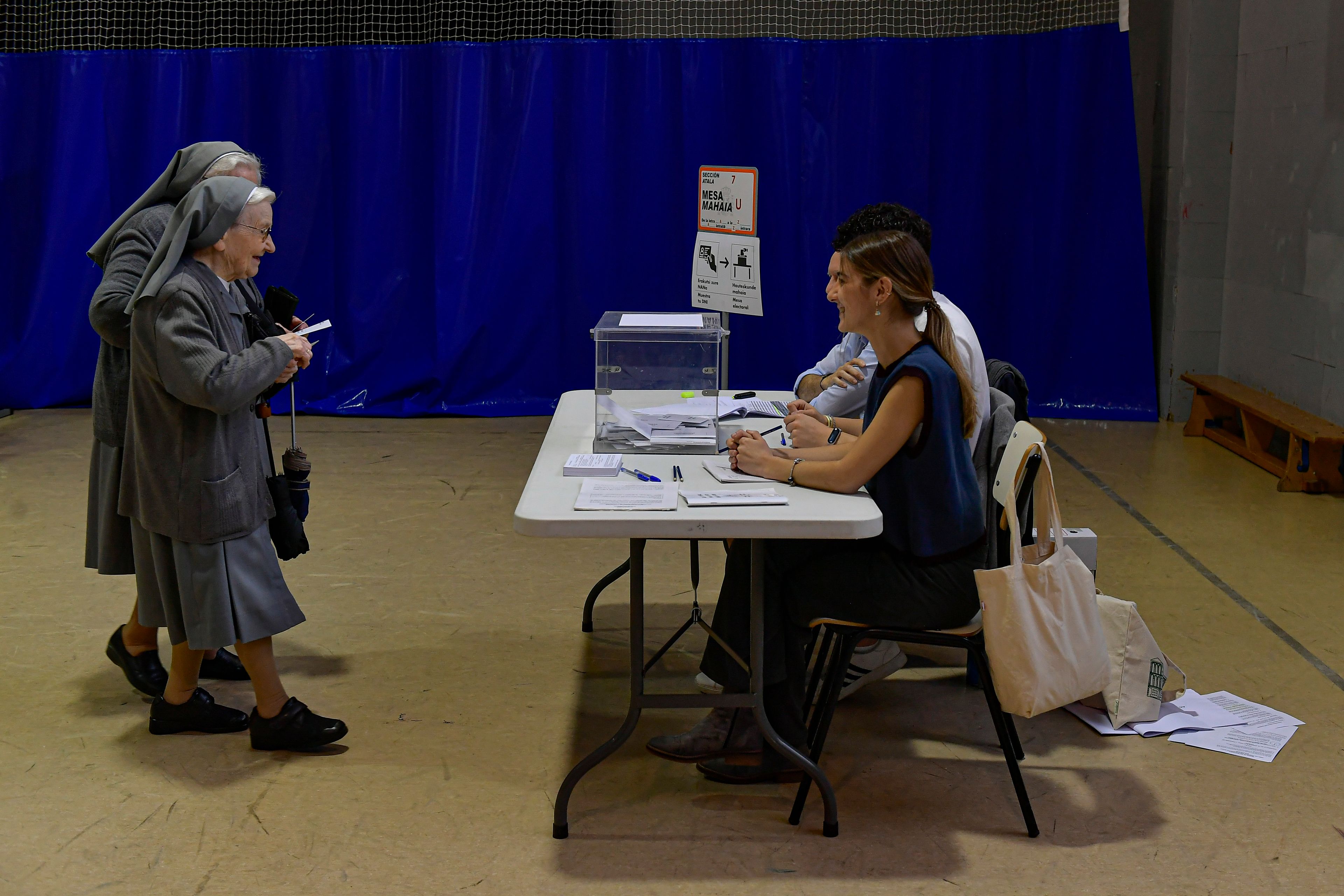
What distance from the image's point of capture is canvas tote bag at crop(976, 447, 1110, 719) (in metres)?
2.43

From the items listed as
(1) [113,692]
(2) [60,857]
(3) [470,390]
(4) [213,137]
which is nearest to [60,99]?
(4) [213,137]

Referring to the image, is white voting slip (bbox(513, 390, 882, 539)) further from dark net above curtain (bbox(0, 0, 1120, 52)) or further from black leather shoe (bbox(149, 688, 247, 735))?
dark net above curtain (bbox(0, 0, 1120, 52))

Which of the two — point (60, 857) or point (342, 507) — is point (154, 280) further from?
point (342, 507)

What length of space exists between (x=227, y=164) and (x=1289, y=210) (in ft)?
16.1

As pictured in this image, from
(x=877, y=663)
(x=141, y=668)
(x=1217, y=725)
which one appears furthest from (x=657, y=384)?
(x=1217, y=725)

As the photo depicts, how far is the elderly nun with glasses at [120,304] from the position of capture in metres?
2.97

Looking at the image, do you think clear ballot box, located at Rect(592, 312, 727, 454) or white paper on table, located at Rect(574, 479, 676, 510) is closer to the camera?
white paper on table, located at Rect(574, 479, 676, 510)

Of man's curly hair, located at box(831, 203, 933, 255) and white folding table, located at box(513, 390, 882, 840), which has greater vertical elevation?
man's curly hair, located at box(831, 203, 933, 255)

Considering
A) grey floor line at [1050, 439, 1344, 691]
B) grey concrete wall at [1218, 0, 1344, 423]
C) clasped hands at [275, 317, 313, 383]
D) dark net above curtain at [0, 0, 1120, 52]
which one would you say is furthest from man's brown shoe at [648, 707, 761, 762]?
dark net above curtain at [0, 0, 1120, 52]

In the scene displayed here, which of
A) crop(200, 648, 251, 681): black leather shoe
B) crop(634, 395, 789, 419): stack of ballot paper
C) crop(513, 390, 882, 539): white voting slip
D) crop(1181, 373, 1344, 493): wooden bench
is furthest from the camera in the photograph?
crop(1181, 373, 1344, 493): wooden bench

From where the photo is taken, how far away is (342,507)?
507 cm

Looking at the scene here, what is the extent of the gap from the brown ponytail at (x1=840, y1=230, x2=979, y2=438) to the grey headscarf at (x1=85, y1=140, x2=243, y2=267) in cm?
155

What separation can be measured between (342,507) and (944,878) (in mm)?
3270

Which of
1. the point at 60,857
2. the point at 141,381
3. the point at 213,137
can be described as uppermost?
the point at 213,137
